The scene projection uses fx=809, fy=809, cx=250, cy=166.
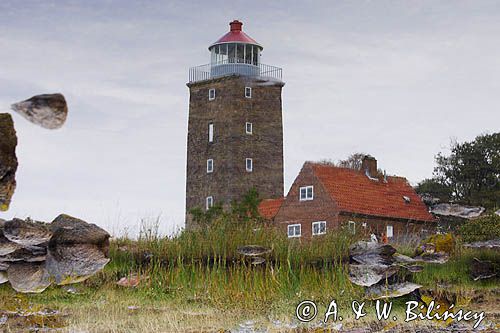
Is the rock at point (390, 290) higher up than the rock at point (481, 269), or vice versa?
the rock at point (481, 269)

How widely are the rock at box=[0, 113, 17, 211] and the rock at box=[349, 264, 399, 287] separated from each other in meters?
5.65

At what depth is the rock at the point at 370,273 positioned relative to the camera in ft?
33.1

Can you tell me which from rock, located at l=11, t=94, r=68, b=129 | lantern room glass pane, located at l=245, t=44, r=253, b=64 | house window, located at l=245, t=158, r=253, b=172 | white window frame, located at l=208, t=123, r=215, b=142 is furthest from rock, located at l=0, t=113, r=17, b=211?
white window frame, located at l=208, t=123, r=215, b=142

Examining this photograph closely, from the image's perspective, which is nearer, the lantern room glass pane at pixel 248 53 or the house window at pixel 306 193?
the house window at pixel 306 193

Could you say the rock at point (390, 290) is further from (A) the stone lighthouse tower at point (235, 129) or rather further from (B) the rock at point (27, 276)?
(A) the stone lighthouse tower at point (235, 129)

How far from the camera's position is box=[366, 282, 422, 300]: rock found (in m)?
9.97

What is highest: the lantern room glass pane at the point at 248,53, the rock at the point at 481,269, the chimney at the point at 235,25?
the chimney at the point at 235,25

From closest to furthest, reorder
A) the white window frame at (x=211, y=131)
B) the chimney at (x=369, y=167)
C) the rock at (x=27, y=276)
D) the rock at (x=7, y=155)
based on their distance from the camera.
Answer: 1. the rock at (x=7, y=155)
2. the rock at (x=27, y=276)
3. the chimney at (x=369, y=167)
4. the white window frame at (x=211, y=131)

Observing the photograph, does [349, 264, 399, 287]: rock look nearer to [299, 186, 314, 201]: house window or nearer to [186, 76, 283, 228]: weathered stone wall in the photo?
[299, 186, 314, 201]: house window

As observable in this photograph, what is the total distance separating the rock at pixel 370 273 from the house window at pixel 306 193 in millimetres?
23800

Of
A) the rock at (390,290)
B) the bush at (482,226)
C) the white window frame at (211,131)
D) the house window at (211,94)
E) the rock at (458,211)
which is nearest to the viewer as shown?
the rock at (390,290)

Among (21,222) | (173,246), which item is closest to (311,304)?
(21,222)

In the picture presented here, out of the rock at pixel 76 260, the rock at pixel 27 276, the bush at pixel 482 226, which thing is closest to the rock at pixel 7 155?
the rock at pixel 76 260

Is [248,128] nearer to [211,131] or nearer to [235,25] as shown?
[211,131]
